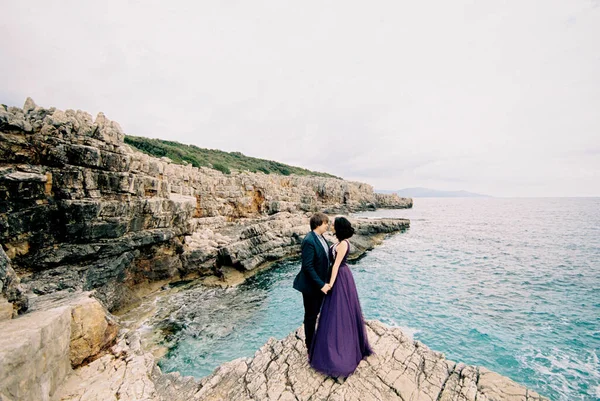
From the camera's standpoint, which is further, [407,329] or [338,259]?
[407,329]

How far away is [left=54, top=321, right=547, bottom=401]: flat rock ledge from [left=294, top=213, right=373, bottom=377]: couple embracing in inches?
14.3

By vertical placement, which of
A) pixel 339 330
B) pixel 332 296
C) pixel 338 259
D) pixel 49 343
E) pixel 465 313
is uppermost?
pixel 338 259

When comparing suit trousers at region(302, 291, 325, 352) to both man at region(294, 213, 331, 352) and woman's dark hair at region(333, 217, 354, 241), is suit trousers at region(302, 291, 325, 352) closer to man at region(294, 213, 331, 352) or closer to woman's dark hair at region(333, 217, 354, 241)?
man at region(294, 213, 331, 352)

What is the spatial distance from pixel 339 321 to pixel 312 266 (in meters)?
1.06

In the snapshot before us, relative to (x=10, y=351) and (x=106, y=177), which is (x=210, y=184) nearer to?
(x=106, y=177)

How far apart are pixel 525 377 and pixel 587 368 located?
6.93 feet

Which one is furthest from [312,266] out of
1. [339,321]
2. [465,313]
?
[465,313]

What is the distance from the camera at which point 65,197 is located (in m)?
9.06

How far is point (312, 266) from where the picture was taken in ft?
14.3

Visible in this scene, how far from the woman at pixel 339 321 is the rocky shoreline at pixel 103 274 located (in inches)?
12.8

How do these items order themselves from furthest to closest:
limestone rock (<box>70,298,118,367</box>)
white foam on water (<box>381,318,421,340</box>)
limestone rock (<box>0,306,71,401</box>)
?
1. white foam on water (<box>381,318,421,340</box>)
2. limestone rock (<box>70,298,118,367</box>)
3. limestone rock (<box>0,306,71,401</box>)

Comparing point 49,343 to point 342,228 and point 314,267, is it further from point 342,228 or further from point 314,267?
point 342,228

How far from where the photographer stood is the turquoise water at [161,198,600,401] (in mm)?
8141

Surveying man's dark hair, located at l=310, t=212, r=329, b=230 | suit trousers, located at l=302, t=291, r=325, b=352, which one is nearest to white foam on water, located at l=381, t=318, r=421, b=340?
suit trousers, located at l=302, t=291, r=325, b=352
